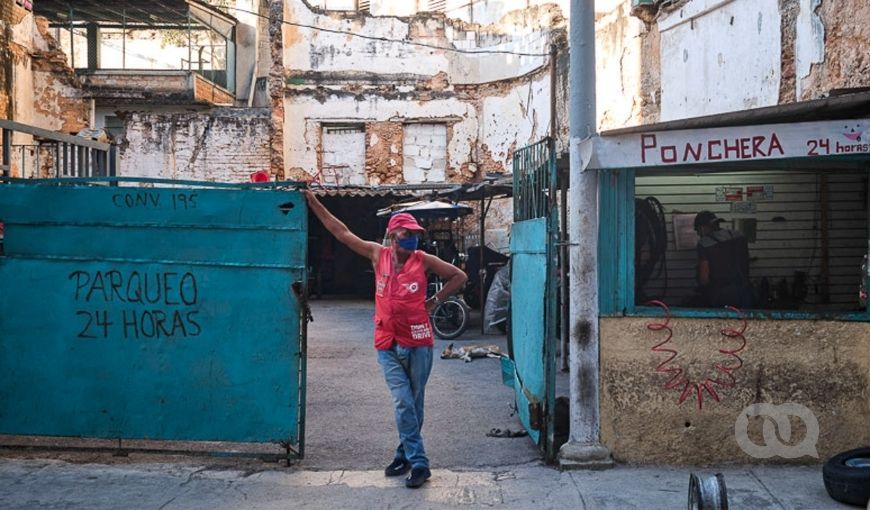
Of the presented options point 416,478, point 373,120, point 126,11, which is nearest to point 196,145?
point 373,120

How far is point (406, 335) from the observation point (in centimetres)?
573

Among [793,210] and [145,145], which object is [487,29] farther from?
[793,210]

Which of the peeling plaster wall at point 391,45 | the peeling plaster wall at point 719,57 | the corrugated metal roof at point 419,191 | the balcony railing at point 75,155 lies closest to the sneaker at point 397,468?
the balcony railing at point 75,155

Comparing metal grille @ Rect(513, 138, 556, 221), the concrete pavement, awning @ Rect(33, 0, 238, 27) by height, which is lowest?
the concrete pavement

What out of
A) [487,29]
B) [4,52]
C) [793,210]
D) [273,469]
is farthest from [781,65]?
[487,29]

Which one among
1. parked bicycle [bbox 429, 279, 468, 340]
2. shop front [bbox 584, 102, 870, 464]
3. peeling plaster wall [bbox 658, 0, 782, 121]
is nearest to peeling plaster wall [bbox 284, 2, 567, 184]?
peeling plaster wall [bbox 658, 0, 782, 121]

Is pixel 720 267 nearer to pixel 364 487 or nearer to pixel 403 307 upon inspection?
pixel 403 307

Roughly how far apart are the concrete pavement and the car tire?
9cm

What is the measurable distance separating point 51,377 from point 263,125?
1813cm

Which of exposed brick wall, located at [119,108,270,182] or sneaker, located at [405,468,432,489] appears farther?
exposed brick wall, located at [119,108,270,182]

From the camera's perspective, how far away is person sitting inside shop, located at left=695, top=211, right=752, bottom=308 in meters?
6.42

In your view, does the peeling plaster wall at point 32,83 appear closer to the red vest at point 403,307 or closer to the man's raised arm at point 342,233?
the man's raised arm at point 342,233

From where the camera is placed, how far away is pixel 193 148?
23.1 metres

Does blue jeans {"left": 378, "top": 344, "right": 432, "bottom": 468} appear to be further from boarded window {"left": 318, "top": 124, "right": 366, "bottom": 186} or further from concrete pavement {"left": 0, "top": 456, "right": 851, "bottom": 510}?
boarded window {"left": 318, "top": 124, "right": 366, "bottom": 186}
